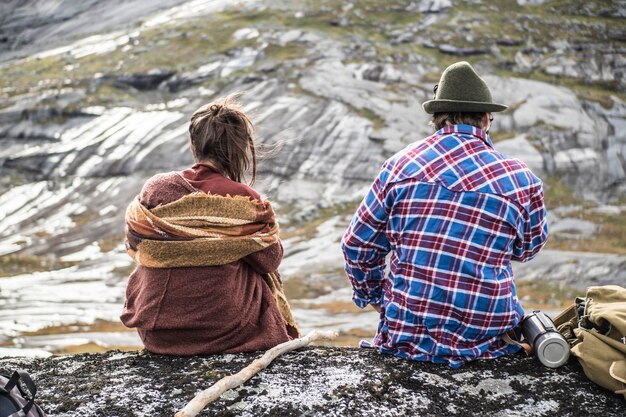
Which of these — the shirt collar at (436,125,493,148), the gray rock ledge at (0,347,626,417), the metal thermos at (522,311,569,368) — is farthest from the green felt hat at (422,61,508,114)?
the gray rock ledge at (0,347,626,417)

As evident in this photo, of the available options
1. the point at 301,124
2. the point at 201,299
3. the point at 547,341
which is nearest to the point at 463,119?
the point at 547,341

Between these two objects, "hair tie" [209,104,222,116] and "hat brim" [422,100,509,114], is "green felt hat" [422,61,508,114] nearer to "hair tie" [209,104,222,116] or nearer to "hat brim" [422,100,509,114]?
"hat brim" [422,100,509,114]

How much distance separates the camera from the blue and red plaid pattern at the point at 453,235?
560 centimetres

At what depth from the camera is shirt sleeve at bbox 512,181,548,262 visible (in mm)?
5727

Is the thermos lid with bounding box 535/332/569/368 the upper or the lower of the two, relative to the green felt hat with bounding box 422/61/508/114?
lower

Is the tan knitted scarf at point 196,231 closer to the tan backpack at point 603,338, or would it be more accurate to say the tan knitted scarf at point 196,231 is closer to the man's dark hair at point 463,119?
the man's dark hair at point 463,119

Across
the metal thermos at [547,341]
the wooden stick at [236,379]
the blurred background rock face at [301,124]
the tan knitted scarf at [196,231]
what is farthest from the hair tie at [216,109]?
the blurred background rock face at [301,124]

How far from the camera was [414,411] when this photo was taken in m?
5.25

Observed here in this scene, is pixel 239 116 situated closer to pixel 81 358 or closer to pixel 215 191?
pixel 215 191

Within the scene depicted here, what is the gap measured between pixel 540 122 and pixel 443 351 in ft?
171

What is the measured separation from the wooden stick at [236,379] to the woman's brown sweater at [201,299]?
0.19 m

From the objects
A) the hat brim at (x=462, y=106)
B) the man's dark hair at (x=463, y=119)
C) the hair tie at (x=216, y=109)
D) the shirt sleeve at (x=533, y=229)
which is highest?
the hair tie at (x=216, y=109)

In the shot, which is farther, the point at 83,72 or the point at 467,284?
the point at 83,72

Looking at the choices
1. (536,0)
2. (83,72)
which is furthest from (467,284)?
(536,0)
